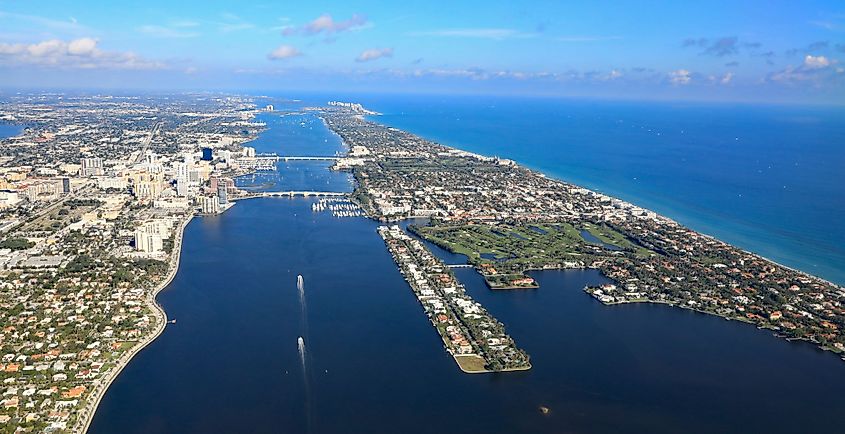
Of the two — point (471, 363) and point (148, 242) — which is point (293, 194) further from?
point (471, 363)

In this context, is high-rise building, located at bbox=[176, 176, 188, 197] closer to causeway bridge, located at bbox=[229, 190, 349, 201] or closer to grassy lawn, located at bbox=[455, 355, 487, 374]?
causeway bridge, located at bbox=[229, 190, 349, 201]

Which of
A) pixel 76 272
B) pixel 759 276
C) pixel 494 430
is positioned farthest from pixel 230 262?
pixel 759 276

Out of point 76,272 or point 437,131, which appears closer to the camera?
point 76,272

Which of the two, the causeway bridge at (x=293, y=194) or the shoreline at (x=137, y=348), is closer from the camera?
the shoreline at (x=137, y=348)

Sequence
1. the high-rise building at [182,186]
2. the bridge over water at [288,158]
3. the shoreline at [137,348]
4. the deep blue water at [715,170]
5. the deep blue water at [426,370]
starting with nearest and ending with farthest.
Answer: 1. the shoreline at [137,348]
2. the deep blue water at [426,370]
3. the deep blue water at [715,170]
4. the high-rise building at [182,186]
5. the bridge over water at [288,158]

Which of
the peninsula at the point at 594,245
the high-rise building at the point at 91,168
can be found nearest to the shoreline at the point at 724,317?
the peninsula at the point at 594,245

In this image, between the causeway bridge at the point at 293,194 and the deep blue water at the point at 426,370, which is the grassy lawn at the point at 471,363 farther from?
the causeway bridge at the point at 293,194

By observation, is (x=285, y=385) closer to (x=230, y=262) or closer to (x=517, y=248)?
(x=230, y=262)
